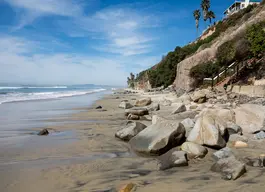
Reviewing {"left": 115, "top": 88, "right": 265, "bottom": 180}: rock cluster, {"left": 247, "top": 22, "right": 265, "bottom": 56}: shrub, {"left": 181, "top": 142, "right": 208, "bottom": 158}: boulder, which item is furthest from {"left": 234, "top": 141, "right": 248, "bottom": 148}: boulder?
{"left": 247, "top": 22, "right": 265, "bottom": 56}: shrub

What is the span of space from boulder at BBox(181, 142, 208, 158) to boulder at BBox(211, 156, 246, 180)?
792 mm

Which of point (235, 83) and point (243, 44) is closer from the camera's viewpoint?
point (235, 83)

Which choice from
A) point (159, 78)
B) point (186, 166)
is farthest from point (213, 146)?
point (159, 78)

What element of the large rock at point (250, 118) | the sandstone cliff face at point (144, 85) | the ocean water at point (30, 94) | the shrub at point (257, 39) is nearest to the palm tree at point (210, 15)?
the sandstone cliff face at point (144, 85)

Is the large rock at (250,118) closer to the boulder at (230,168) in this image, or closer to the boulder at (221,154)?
the boulder at (221,154)

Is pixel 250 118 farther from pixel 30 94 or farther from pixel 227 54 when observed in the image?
pixel 30 94

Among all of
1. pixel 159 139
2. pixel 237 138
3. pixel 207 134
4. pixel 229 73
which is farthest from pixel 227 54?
pixel 159 139

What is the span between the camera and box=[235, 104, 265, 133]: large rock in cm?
801

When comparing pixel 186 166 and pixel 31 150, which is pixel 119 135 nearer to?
pixel 31 150

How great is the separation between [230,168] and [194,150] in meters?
1.31

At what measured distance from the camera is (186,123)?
9266 millimetres

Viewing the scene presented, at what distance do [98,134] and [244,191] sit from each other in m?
6.20

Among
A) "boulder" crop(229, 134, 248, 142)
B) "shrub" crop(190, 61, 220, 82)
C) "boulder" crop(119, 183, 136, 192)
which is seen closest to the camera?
"boulder" crop(119, 183, 136, 192)

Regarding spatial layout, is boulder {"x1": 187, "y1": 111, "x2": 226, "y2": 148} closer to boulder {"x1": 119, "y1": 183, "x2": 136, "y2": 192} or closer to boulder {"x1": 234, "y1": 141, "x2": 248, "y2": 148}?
boulder {"x1": 234, "y1": 141, "x2": 248, "y2": 148}
